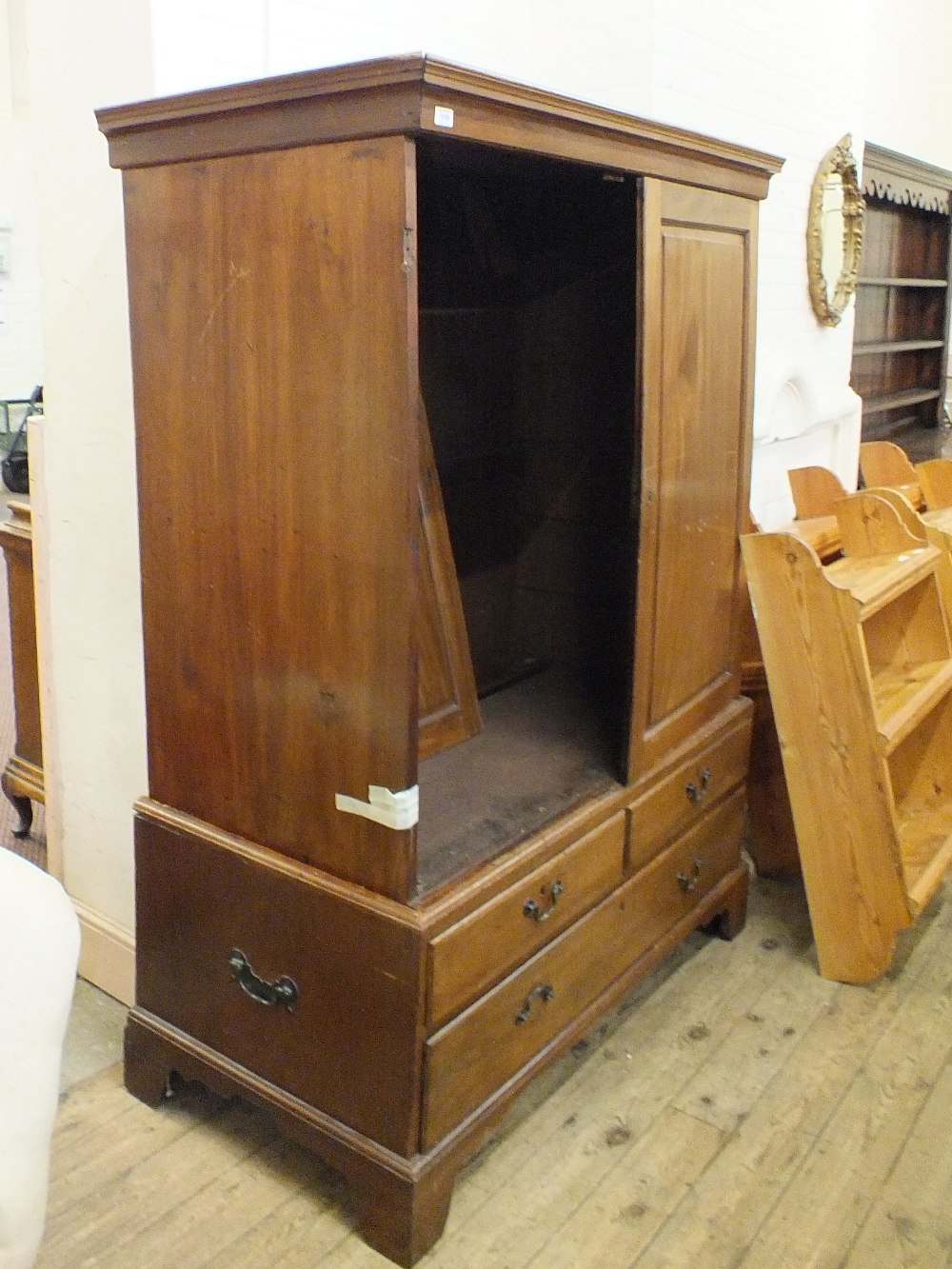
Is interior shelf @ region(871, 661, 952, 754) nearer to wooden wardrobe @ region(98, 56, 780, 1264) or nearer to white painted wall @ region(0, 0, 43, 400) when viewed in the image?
wooden wardrobe @ region(98, 56, 780, 1264)

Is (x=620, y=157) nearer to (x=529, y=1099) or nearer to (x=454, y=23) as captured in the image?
(x=454, y=23)

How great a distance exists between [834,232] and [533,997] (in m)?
2.64

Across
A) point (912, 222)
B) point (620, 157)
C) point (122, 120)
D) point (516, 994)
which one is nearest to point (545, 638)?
point (516, 994)

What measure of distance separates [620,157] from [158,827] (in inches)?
51.0

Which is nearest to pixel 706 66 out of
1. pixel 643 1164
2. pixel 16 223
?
pixel 643 1164

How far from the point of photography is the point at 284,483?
1613 mm

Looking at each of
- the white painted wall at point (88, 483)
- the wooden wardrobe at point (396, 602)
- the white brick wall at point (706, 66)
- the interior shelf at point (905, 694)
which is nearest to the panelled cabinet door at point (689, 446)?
the wooden wardrobe at point (396, 602)

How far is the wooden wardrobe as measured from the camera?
1511 mm

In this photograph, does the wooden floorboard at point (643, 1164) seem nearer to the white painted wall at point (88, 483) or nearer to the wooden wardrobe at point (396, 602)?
the wooden wardrobe at point (396, 602)

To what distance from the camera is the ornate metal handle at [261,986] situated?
5.82ft

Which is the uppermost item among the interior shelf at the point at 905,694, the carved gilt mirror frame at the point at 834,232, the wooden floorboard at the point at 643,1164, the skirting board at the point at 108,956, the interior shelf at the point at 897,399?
the carved gilt mirror frame at the point at 834,232

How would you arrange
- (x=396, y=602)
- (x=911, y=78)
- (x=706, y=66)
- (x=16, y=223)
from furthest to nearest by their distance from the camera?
1. (x=16, y=223)
2. (x=911, y=78)
3. (x=706, y=66)
4. (x=396, y=602)

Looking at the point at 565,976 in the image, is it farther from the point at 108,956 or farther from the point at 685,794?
the point at 108,956

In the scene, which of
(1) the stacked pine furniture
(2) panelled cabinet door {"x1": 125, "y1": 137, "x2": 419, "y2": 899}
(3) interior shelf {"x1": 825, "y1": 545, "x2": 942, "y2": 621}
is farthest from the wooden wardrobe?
(3) interior shelf {"x1": 825, "y1": 545, "x2": 942, "y2": 621}
